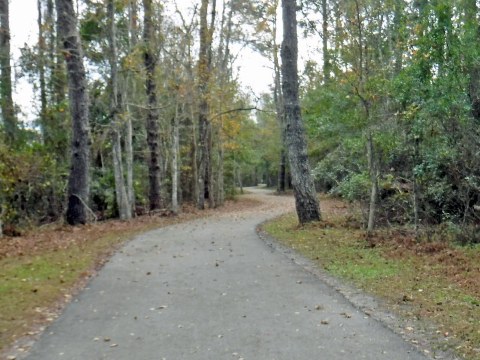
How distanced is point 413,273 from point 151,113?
16.1 meters

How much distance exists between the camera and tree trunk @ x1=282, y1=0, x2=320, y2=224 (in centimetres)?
1529

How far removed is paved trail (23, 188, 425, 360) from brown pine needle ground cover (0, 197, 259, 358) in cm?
32

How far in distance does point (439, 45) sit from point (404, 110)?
1.81 m

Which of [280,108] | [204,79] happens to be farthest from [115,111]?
[280,108]

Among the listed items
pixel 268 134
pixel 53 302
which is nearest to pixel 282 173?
pixel 268 134

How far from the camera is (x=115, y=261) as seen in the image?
10320 millimetres

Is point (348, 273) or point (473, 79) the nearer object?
point (348, 273)

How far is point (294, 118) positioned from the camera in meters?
15.3

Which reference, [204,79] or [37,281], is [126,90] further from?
[37,281]

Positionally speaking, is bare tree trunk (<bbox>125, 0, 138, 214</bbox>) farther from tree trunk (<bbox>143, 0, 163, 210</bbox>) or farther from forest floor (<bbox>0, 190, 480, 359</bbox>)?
forest floor (<bbox>0, 190, 480, 359</bbox>)

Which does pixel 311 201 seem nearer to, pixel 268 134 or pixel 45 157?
pixel 45 157

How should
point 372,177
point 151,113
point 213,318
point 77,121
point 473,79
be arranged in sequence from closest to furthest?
point 213,318 < point 473,79 < point 372,177 < point 77,121 < point 151,113

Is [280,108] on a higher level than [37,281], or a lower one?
higher

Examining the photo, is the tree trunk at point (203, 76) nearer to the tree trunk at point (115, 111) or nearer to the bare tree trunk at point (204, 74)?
the bare tree trunk at point (204, 74)
